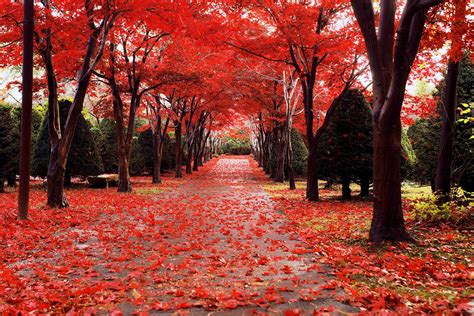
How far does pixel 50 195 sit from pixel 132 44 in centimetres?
881

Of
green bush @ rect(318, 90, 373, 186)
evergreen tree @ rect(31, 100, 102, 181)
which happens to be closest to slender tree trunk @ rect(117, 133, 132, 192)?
evergreen tree @ rect(31, 100, 102, 181)

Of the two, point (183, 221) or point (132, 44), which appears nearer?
point (183, 221)

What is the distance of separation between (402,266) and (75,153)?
16809 mm

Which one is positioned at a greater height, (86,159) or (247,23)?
(247,23)

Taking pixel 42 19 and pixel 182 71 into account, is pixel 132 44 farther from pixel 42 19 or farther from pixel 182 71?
pixel 42 19

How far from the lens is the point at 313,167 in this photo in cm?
1460

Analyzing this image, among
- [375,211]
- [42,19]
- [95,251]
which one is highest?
[42,19]

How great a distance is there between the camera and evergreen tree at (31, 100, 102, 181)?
727 inches

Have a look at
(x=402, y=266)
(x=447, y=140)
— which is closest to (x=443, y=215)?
(x=447, y=140)

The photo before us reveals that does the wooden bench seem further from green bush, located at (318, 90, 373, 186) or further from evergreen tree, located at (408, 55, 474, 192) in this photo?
evergreen tree, located at (408, 55, 474, 192)

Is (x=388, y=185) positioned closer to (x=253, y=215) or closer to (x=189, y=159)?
(x=253, y=215)

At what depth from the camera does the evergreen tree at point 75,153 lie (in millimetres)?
18453

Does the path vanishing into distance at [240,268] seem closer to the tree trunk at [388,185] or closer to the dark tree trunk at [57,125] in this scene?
the tree trunk at [388,185]

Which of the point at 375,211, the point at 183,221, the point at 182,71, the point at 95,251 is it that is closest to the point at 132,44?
the point at 182,71
